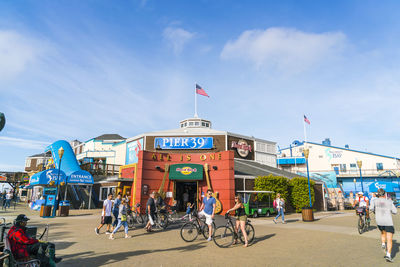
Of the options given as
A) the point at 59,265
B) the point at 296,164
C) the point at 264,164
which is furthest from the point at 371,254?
the point at 296,164

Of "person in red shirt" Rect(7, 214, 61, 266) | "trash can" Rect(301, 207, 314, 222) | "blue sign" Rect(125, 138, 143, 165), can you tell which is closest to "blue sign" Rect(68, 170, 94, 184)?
"blue sign" Rect(125, 138, 143, 165)

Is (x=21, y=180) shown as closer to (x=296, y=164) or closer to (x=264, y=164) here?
(x=264, y=164)

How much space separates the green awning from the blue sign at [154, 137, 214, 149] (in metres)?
5.25

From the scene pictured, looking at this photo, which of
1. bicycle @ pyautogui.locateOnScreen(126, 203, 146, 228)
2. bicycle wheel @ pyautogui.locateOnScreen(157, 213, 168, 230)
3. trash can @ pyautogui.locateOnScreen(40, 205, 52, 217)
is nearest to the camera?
bicycle wheel @ pyautogui.locateOnScreen(157, 213, 168, 230)

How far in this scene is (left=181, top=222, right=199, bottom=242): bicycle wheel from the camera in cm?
1026

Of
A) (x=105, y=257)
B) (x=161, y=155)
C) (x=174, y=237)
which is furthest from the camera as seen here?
(x=161, y=155)

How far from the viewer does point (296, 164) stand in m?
55.7

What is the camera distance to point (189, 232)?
10367 mm

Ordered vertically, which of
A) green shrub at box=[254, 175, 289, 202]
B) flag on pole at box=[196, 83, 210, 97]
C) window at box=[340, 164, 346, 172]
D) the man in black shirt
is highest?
flag on pole at box=[196, 83, 210, 97]

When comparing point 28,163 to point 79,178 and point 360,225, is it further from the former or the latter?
point 360,225

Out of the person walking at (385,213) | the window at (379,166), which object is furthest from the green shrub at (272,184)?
the window at (379,166)

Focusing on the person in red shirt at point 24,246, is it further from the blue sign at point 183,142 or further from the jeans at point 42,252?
the blue sign at point 183,142

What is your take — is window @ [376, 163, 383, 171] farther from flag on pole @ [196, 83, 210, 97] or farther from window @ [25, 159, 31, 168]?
window @ [25, 159, 31, 168]

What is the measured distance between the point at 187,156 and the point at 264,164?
13.3m
